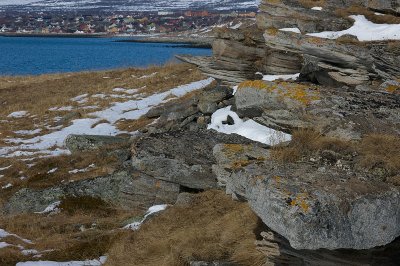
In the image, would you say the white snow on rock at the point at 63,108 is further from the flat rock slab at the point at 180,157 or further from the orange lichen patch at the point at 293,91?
the orange lichen patch at the point at 293,91

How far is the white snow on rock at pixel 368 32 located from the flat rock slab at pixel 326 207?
11111 millimetres

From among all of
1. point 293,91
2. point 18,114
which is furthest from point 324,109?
point 18,114

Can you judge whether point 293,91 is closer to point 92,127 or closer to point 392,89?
point 392,89

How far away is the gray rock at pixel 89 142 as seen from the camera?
2227 cm

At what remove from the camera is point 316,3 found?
22344mm

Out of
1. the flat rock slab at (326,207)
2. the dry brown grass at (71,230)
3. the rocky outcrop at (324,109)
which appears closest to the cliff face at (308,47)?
the rocky outcrop at (324,109)

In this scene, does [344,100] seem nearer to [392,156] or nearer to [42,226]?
[392,156]

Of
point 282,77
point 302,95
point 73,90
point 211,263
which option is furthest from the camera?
point 73,90

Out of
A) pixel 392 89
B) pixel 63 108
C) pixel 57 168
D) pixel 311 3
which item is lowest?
pixel 63 108

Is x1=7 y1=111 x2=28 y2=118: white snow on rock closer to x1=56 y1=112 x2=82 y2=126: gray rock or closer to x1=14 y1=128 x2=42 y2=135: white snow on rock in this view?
x1=14 y1=128 x2=42 y2=135: white snow on rock

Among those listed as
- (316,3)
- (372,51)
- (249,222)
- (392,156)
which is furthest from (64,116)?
(392,156)

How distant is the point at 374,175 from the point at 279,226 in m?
2.22

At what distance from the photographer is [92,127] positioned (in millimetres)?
28266

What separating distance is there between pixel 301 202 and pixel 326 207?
37cm
